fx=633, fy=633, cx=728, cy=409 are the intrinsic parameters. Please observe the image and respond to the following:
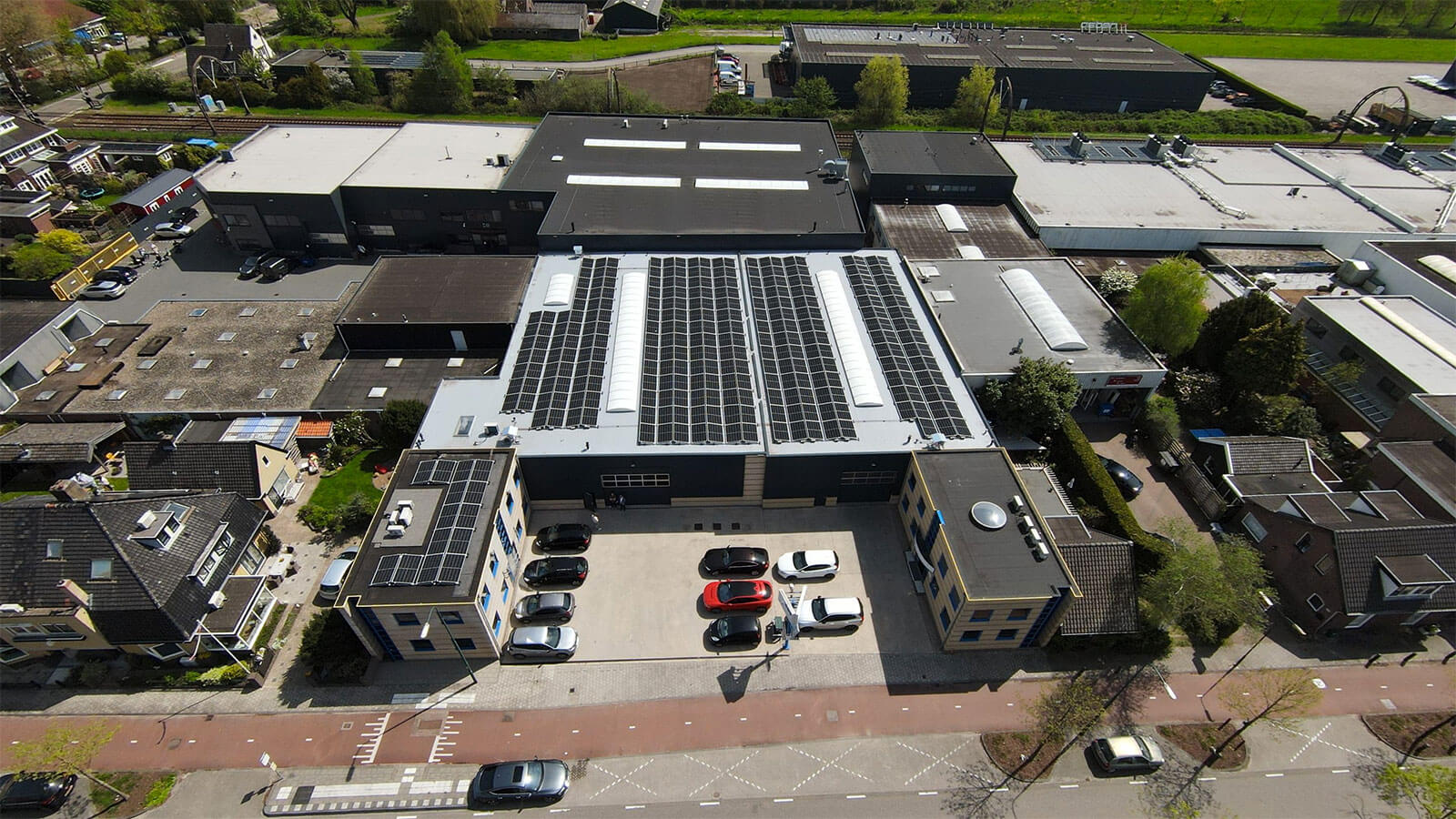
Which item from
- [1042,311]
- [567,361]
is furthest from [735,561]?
[1042,311]

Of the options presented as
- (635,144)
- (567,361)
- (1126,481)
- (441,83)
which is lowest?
(1126,481)

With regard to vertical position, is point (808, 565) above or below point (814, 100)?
below

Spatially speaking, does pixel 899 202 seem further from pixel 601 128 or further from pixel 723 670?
pixel 723 670

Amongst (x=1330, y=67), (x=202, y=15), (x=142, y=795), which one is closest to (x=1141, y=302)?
(x=142, y=795)

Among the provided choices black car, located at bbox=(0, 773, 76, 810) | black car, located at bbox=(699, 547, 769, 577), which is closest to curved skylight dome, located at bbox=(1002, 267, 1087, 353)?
black car, located at bbox=(699, 547, 769, 577)

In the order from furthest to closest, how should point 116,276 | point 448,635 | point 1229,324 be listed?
1. point 116,276
2. point 1229,324
3. point 448,635

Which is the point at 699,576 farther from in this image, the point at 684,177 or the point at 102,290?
the point at 102,290
